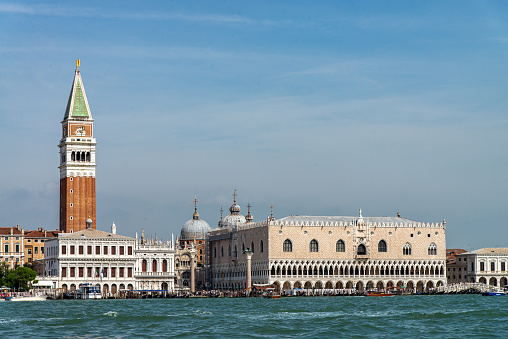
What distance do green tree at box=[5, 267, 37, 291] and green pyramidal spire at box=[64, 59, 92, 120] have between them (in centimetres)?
2977

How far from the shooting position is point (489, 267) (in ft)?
482

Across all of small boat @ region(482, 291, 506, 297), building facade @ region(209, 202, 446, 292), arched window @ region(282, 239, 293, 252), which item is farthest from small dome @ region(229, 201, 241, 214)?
small boat @ region(482, 291, 506, 297)

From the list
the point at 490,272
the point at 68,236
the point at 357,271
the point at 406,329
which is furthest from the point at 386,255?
the point at 406,329

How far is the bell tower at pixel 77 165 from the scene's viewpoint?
135 m

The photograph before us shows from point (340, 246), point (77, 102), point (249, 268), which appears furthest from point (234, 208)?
point (340, 246)

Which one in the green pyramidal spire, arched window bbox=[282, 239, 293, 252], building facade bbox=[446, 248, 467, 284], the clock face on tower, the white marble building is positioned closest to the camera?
the white marble building

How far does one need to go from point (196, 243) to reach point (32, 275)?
166ft

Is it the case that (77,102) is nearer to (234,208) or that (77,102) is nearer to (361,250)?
(234,208)

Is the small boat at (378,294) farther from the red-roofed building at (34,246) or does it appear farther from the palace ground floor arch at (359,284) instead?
the red-roofed building at (34,246)

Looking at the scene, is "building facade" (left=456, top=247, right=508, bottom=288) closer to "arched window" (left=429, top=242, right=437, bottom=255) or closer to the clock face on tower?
"arched window" (left=429, top=242, right=437, bottom=255)

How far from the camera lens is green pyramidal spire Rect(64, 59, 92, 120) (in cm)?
13800

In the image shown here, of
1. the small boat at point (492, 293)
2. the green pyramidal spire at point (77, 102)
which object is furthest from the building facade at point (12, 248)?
the small boat at point (492, 293)

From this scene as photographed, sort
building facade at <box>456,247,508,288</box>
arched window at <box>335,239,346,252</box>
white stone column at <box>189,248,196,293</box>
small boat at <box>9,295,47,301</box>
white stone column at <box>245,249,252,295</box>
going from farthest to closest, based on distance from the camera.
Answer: building facade at <box>456,247,508,288</box> < white stone column at <box>189,248,196,293</box> < arched window at <box>335,239,346,252</box> < white stone column at <box>245,249,252,295</box> < small boat at <box>9,295,47,301</box>

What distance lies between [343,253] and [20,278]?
4004 centimetres
